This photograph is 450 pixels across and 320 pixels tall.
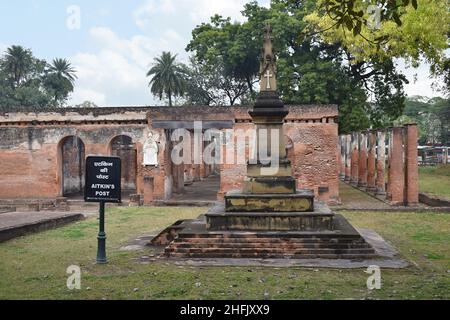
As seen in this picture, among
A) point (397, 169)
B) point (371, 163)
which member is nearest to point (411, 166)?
point (397, 169)

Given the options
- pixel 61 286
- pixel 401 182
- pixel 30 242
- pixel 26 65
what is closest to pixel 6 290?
pixel 61 286

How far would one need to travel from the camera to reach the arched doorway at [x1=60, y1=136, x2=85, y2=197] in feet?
79.7

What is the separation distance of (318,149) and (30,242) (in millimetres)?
10752

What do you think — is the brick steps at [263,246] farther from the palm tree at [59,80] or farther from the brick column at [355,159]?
the palm tree at [59,80]

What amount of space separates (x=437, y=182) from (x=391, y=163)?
11.2 metres

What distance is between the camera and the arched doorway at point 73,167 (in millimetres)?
24281

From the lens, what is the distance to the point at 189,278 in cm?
733

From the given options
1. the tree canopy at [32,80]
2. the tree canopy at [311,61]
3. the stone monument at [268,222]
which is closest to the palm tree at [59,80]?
the tree canopy at [32,80]

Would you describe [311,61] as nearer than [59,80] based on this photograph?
Yes

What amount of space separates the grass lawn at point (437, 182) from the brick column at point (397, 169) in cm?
291

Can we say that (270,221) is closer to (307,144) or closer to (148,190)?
(307,144)

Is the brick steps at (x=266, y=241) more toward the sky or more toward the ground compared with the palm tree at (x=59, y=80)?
more toward the ground

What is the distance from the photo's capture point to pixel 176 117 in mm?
19047

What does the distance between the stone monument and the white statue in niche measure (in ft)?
29.3
